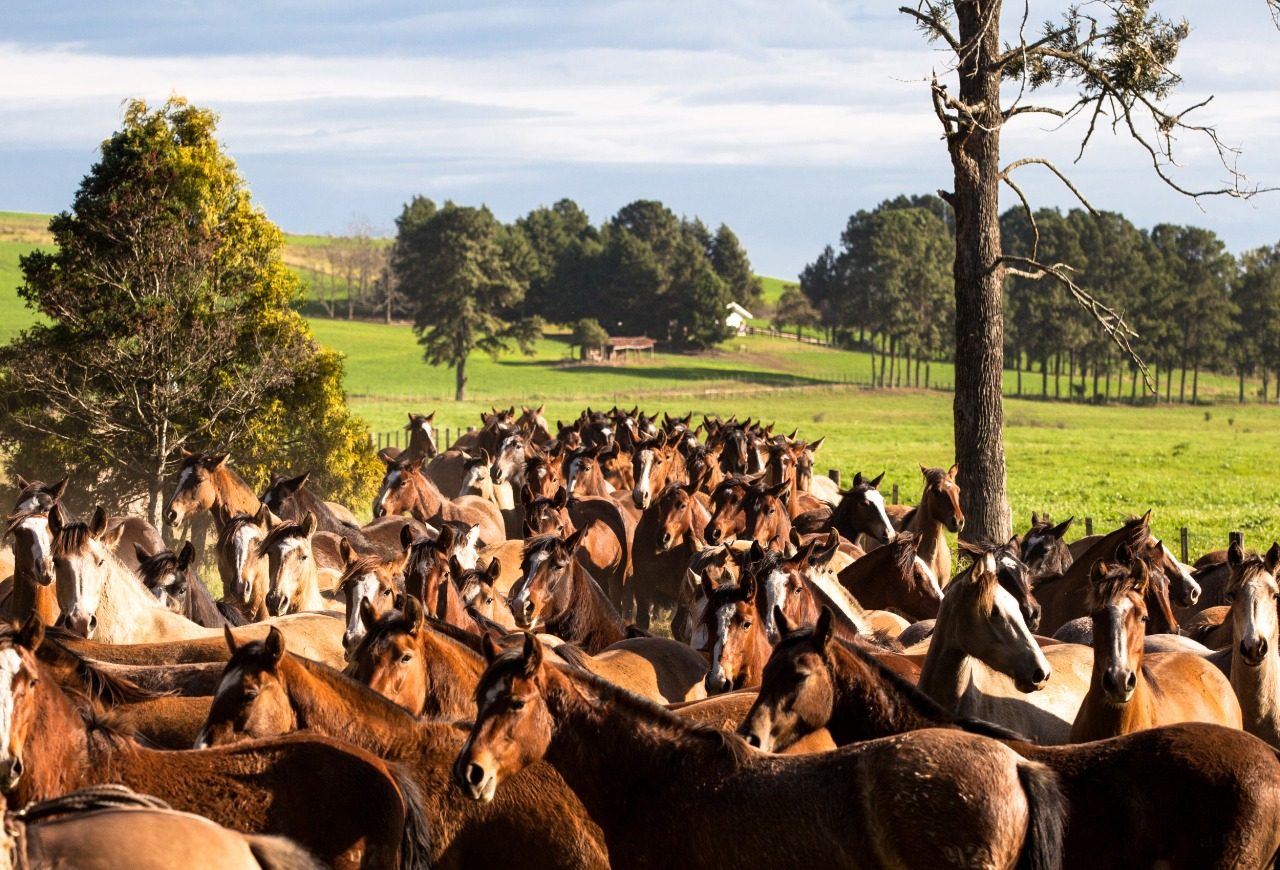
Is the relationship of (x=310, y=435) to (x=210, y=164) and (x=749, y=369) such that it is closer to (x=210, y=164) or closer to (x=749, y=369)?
(x=210, y=164)

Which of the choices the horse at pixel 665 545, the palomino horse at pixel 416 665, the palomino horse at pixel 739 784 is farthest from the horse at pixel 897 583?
the palomino horse at pixel 739 784

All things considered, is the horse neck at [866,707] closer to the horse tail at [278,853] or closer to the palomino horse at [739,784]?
the palomino horse at [739,784]

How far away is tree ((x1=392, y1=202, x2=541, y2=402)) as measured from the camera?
68.1 metres

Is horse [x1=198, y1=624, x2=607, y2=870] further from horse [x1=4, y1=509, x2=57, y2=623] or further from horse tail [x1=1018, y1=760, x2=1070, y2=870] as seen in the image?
horse [x1=4, y1=509, x2=57, y2=623]

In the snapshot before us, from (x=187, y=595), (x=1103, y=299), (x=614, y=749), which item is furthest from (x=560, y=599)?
(x=1103, y=299)

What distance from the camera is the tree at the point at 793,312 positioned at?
111 metres

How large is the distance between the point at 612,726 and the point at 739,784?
1.84 ft

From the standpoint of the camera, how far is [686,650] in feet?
30.1

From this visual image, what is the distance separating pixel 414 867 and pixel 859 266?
312ft

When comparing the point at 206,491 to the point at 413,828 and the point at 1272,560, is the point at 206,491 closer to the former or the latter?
the point at 413,828

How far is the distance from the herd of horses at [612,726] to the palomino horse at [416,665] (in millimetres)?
14

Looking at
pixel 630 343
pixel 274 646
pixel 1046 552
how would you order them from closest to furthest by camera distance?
1. pixel 274 646
2. pixel 1046 552
3. pixel 630 343

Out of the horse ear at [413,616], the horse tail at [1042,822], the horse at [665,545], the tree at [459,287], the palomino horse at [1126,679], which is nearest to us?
the horse tail at [1042,822]

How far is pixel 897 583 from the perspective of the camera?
12359 millimetres
